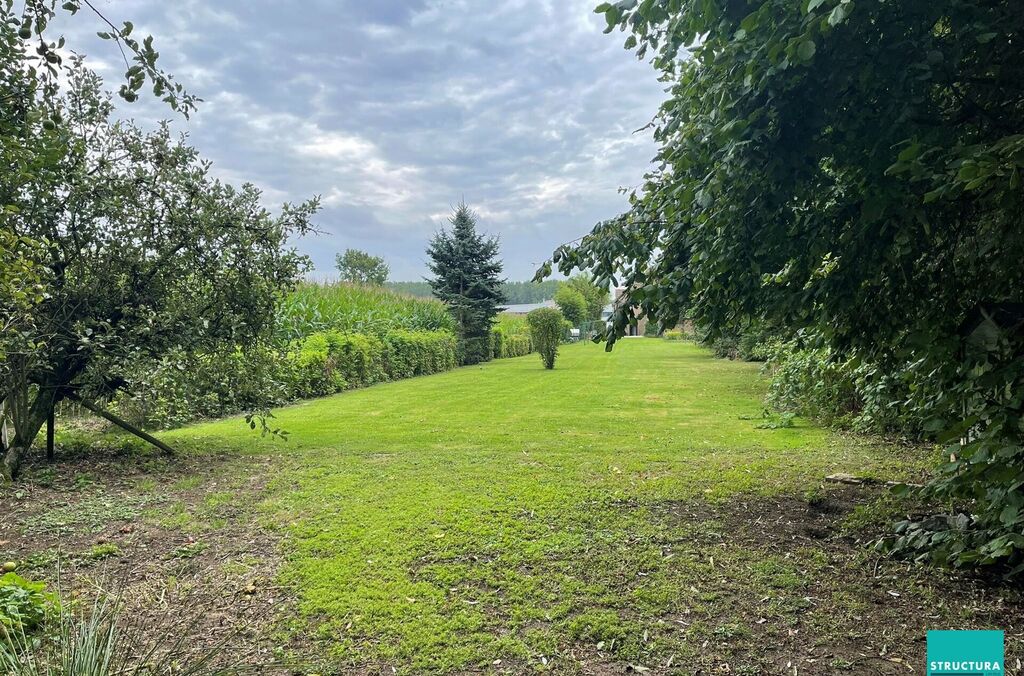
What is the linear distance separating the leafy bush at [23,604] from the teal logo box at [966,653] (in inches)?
141

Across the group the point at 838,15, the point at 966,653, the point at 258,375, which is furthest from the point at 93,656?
the point at 258,375

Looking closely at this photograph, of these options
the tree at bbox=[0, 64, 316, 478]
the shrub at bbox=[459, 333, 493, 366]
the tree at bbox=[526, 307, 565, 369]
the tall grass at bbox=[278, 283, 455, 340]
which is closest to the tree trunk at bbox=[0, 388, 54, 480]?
the tree at bbox=[0, 64, 316, 478]

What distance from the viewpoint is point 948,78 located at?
2.49 meters

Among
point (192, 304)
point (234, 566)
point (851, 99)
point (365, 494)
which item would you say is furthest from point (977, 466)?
point (192, 304)

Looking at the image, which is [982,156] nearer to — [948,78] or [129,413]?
[948,78]

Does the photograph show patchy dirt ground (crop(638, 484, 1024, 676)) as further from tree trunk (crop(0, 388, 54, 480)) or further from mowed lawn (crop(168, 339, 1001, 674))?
tree trunk (crop(0, 388, 54, 480))

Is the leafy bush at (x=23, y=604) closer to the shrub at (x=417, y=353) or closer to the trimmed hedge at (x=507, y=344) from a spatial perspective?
the shrub at (x=417, y=353)

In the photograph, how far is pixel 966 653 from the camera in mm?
2293

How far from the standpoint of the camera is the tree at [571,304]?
1775 inches

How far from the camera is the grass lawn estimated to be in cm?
244

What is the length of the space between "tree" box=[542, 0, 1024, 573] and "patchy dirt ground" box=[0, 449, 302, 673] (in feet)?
8.14

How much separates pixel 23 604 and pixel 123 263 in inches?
146

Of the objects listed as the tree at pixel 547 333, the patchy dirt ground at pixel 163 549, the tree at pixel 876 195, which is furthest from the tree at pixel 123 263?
the tree at pixel 547 333

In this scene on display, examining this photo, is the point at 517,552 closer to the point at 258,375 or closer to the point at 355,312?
the point at 258,375
